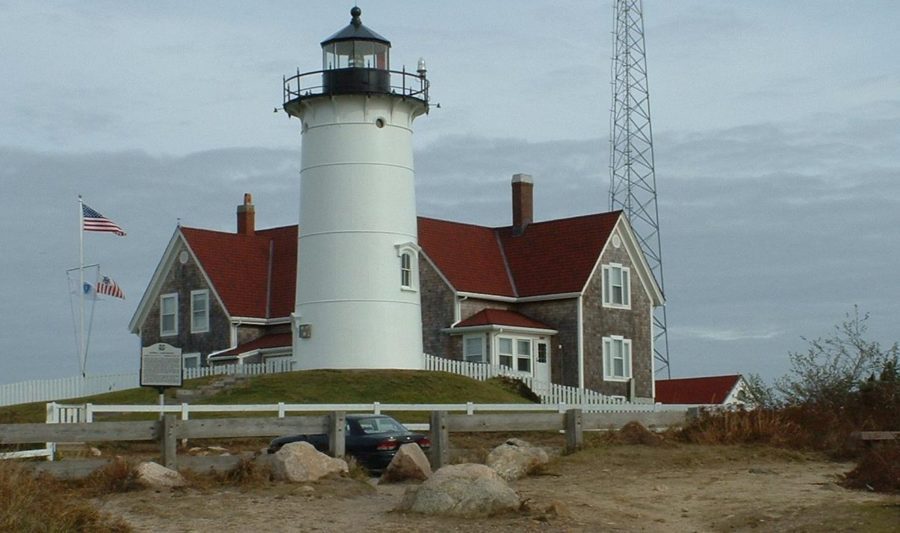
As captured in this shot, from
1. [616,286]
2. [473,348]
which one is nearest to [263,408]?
[473,348]

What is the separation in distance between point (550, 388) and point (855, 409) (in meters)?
20.8

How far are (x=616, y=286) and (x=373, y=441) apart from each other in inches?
1096

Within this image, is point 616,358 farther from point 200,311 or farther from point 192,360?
point 192,360

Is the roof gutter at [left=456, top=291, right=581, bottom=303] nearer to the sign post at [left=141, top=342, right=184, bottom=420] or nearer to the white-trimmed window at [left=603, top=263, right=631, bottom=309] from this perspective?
the white-trimmed window at [left=603, top=263, right=631, bottom=309]

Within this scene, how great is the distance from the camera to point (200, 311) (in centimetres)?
5381

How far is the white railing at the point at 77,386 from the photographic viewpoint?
45.9 meters

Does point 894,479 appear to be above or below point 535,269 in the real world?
below

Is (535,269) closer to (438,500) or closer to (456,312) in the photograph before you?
(456,312)

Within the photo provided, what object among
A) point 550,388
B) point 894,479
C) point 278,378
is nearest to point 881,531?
point 894,479

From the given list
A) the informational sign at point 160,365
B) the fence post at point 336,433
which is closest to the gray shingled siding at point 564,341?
the informational sign at point 160,365

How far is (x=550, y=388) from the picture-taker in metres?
47.4

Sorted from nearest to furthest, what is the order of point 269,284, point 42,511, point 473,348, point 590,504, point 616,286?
point 42,511 → point 590,504 → point 473,348 → point 616,286 → point 269,284

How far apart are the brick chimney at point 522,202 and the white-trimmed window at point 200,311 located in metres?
11.8

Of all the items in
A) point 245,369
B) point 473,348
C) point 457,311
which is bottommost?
point 245,369
